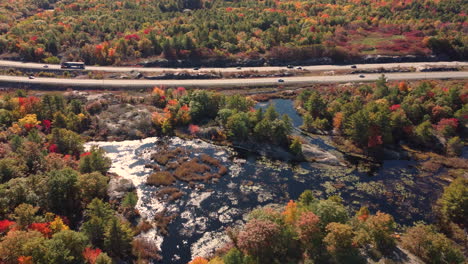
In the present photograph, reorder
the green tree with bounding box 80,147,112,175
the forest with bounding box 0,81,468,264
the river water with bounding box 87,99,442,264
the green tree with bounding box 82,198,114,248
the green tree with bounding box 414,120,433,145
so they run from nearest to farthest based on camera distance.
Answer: the forest with bounding box 0,81,468,264
the green tree with bounding box 82,198,114,248
the river water with bounding box 87,99,442,264
the green tree with bounding box 80,147,112,175
the green tree with bounding box 414,120,433,145

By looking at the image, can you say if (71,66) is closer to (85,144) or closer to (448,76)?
(85,144)

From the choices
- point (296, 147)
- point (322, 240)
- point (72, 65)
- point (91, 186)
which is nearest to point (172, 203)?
point (91, 186)

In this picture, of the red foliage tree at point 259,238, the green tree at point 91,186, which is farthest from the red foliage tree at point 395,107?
the green tree at point 91,186

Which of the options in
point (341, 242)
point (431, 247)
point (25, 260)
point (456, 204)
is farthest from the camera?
point (456, 204)

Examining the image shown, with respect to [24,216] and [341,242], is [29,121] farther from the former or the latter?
[341,242]

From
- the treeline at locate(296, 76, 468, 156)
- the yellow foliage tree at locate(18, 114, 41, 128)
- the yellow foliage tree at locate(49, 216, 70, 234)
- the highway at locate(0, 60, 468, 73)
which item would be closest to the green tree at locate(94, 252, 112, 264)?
the yellow foliage tree at locate(49, 216, 70, 234)

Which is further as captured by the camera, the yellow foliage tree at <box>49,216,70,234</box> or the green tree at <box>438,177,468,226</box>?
the green tree at <box>438,177,468,226</box>

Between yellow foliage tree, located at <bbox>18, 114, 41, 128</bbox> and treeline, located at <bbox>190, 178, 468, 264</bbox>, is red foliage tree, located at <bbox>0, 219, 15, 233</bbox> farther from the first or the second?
yellow foliage tree, located at <bbox>18, 114, 41, 128</bbox>
